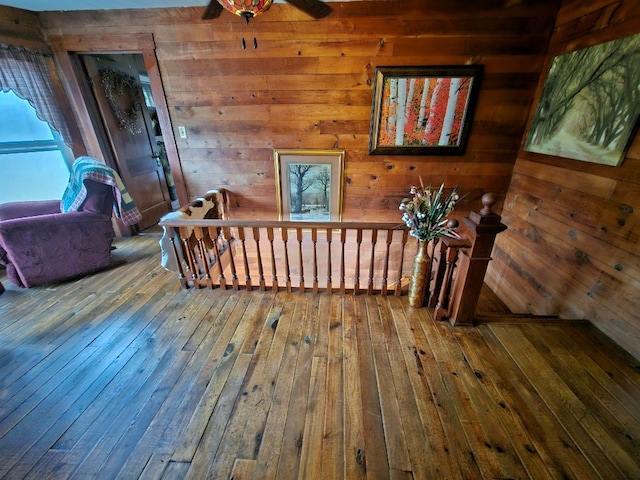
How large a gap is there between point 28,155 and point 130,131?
102cm

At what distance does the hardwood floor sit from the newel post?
5.7 inches

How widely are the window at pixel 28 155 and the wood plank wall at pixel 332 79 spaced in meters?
0.89

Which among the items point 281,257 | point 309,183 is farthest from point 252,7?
point 281,257

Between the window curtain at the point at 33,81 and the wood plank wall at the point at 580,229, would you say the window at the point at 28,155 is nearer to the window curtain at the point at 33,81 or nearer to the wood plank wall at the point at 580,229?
the window curtain at the point at 33,81

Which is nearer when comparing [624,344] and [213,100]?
[624,344]

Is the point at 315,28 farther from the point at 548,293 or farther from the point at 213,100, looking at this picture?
the point at 548,293

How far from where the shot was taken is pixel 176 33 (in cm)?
248

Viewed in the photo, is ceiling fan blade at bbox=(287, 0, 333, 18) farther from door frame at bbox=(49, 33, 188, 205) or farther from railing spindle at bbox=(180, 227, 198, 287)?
railing spindle at bbox=(180, 227, 198, 287)

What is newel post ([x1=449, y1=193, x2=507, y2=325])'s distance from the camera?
1.51 meters

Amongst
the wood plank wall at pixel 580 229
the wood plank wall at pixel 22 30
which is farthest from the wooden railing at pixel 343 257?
the wood plank wall at pixel 22 30

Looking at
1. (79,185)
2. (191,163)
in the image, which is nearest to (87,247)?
(79,185)

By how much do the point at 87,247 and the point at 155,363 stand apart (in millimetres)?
1677

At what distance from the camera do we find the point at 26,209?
2.51m

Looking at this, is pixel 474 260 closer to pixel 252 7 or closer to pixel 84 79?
pixel 252 7
